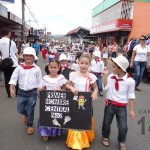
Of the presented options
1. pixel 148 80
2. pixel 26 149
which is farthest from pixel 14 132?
pixel 148 80

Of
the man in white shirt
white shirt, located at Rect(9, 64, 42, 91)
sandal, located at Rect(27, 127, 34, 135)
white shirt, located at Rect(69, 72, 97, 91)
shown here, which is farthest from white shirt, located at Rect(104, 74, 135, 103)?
the man in white shirt

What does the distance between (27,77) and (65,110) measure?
0.98m

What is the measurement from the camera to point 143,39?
920 cm

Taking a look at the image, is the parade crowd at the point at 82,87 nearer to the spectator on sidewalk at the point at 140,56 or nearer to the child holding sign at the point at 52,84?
the child holding sign at the point at 52,84

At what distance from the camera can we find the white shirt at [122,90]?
4.38 metres

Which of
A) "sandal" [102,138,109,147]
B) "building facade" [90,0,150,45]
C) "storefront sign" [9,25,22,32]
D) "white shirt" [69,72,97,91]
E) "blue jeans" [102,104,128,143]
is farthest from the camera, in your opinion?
"building facade" [90,0,150,45]

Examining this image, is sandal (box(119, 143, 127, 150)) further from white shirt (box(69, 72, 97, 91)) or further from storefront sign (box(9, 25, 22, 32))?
storefront sign (box(9, 25, 22, 32))

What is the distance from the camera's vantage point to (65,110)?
15.1 ft

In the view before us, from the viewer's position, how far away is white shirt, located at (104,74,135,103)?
4375 mm

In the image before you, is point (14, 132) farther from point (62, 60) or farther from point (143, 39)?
point (143, 39)

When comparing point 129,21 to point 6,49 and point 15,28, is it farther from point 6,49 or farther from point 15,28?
point 6,49

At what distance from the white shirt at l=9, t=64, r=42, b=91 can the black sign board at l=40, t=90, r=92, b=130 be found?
53 centimetres

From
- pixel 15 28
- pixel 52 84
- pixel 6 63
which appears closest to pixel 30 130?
pixel 52 84

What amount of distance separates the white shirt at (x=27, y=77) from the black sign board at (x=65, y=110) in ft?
1.73
